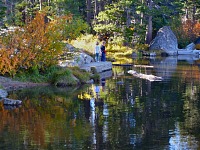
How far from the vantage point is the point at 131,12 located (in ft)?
143

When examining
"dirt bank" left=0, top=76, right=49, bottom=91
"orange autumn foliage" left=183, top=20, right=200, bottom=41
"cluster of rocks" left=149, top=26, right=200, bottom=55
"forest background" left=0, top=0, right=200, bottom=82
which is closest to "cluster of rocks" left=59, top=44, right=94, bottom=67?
"forest background" left=0, top=0, right=200, bottom=82

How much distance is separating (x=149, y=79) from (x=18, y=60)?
6455mm

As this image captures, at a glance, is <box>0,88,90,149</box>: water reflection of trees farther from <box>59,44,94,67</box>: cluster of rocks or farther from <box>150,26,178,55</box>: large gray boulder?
<box>150,26,178,55</box>: large gray boulder

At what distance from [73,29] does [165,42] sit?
84.7ft

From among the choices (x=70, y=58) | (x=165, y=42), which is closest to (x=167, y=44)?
(x=165, y=42)

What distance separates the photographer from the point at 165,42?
1869 inches

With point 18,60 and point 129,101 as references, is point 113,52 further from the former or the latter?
point 129,101

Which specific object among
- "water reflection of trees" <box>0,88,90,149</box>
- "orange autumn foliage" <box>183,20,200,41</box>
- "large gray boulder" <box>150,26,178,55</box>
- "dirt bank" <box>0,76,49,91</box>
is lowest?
"water reflection of trees" <box>0,88,90,149</box>

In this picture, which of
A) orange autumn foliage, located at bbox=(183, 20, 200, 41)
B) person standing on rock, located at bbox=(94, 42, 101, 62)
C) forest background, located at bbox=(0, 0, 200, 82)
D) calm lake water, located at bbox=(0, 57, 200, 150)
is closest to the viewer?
calm lake water, located at bbox=(0, 57, 200, 150)

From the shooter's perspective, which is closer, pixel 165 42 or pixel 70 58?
pixel 70 58

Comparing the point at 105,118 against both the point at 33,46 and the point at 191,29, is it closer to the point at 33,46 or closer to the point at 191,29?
the point at 33,46

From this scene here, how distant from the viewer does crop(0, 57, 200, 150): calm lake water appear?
10.7m

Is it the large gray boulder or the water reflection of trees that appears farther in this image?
the large gray boulder

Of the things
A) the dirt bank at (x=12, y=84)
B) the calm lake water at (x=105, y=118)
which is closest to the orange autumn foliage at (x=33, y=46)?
the dirt bank at (x=12, y=84)
